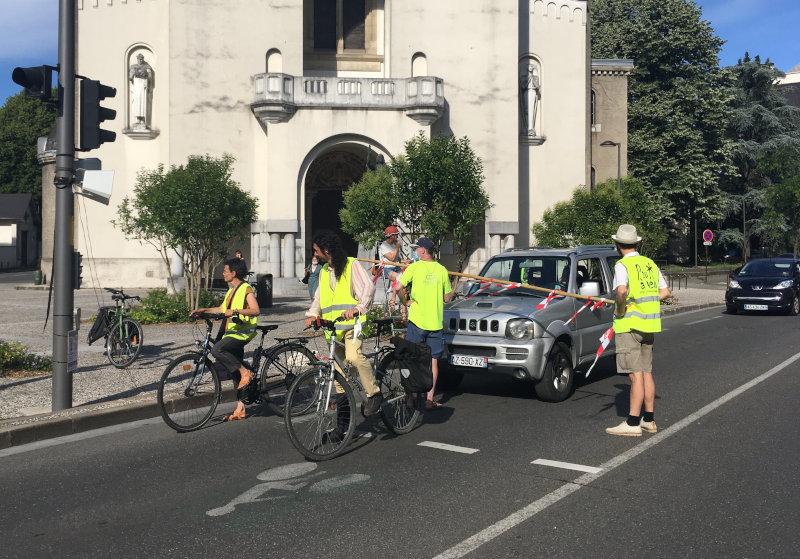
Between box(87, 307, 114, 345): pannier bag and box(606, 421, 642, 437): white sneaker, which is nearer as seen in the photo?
box(606, 421, 642, 437): white sneaker

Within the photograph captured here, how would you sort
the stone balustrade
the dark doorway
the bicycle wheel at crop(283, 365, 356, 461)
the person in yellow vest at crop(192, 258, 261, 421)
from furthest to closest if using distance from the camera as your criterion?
the dark doorway, the stone balustrade, the person in yellow vest at crop(192, 258, 261, 421), the bicycle wheel at crop(283, 365, 356, 461)

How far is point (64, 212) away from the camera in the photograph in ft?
25.8

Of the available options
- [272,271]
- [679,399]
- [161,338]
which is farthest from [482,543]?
[272,271]

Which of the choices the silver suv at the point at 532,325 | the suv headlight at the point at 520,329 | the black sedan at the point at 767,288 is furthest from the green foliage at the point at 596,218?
the suv headlight at the point at 520,329

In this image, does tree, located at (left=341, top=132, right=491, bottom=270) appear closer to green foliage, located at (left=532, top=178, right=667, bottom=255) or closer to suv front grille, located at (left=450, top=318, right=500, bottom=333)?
green foliage, located at (left=532, top=178, right=667, bottom=255)

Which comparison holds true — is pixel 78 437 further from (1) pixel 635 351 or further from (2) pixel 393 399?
(1) pixel 635 351

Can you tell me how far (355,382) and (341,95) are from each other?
2306 cm

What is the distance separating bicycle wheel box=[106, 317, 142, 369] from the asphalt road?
11.5ft

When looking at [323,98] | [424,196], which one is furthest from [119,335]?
[323,98]

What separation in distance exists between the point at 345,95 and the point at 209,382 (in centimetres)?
2232

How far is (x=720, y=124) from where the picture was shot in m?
47.2

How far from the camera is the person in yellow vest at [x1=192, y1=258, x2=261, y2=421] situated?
738 centimetres

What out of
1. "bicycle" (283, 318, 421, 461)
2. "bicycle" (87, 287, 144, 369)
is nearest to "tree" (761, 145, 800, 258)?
"bicycle" (87, 287, 144, 369)

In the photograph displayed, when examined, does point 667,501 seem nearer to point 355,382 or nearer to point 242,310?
point 355,382
